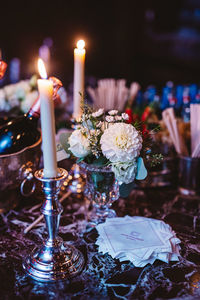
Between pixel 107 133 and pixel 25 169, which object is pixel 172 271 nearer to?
pixel 107 133

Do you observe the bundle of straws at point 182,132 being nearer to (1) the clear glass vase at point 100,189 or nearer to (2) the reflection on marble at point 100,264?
(2) the reflection on marble at point 100,264

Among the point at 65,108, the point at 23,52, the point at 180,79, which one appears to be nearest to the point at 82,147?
the point at 65,108

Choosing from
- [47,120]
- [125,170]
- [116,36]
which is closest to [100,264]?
[125,170]

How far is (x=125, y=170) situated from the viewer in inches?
29.8

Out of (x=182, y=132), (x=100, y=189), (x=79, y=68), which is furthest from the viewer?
(x=182, y=132)

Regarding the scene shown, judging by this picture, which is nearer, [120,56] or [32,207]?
[32,207]

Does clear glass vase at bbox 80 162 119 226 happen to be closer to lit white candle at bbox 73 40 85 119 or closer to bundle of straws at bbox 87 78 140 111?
lit white candle at bbox 73 40 85 119

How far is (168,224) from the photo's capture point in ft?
3.01

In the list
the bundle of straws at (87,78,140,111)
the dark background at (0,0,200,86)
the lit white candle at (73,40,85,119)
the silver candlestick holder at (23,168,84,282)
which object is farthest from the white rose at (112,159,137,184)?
the dark background at (0,0,200,86)

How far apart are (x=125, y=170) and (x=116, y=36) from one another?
2.65 metres

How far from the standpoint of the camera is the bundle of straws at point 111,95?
147cm

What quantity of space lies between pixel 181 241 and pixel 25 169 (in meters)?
0.45

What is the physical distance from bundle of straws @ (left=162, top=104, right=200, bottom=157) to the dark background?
1.73 metres

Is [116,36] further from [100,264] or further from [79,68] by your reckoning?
[100,264]
